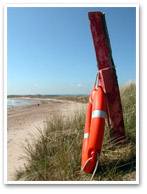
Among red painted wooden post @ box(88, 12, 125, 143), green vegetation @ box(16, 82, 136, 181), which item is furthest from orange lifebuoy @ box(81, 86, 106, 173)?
red painted wooden post @ box(88, 12, 125, 143)

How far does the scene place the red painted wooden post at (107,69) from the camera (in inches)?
77.0

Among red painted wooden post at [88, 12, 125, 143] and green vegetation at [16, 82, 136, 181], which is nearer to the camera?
green vegetation at [16, 82, 136, 181]

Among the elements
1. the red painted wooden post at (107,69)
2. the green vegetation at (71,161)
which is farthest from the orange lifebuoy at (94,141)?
the red painted wooden post at (107,69)

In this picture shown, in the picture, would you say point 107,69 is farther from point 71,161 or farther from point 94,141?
point 71,161

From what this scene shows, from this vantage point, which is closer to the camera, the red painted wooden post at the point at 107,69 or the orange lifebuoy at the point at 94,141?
the orange lifebuoy at the point at 94,141

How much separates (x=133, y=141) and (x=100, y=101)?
90cm

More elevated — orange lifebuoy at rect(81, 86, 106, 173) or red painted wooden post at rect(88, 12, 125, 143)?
red painted wooden post at rect(88, 12, 125, 143)

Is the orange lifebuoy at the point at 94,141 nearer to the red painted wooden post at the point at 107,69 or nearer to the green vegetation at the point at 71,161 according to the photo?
the green vegetation at the point at 71,161

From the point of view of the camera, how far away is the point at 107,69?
1972 mm

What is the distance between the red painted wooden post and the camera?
6.41 feet

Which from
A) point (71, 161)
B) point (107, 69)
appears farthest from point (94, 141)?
point (107, 69)

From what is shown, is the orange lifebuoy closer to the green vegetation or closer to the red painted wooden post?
the green vegetation
